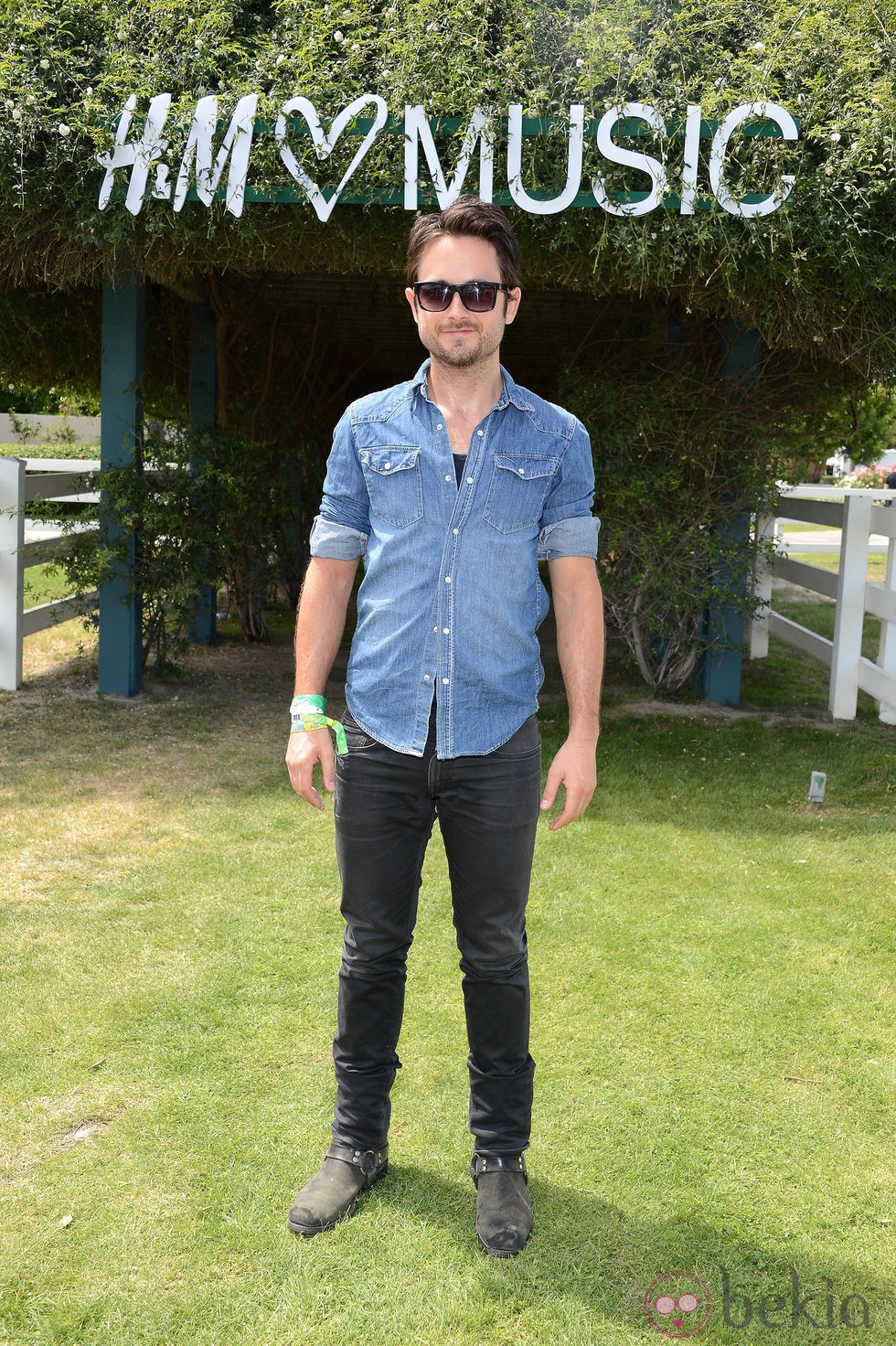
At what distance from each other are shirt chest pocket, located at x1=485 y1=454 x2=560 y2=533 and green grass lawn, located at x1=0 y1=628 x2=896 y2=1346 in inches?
60.9

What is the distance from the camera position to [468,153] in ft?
18.2

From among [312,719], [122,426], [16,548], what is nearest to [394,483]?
[312,719]

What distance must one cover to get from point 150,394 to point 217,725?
4204 mm

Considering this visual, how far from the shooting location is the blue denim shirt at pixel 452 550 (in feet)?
8.22

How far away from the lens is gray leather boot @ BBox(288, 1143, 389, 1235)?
262cm

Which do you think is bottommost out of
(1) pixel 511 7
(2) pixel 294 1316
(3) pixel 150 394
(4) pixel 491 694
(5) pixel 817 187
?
(2) pixel 294 1316

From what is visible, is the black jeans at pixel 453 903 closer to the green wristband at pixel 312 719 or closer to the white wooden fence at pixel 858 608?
the green wristband at pixel 312 719

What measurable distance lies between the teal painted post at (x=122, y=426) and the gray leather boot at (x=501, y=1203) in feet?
17.6

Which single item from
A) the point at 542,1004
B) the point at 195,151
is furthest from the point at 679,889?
the point at 195,151

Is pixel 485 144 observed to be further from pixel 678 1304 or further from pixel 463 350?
pixel 678 1304

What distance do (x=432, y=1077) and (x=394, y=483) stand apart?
1.68 meters

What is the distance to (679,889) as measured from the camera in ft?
15.6

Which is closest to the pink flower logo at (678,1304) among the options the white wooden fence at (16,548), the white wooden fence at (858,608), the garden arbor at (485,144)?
the garden arbor at (485,144)

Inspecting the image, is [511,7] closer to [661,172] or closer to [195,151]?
[661,172]
